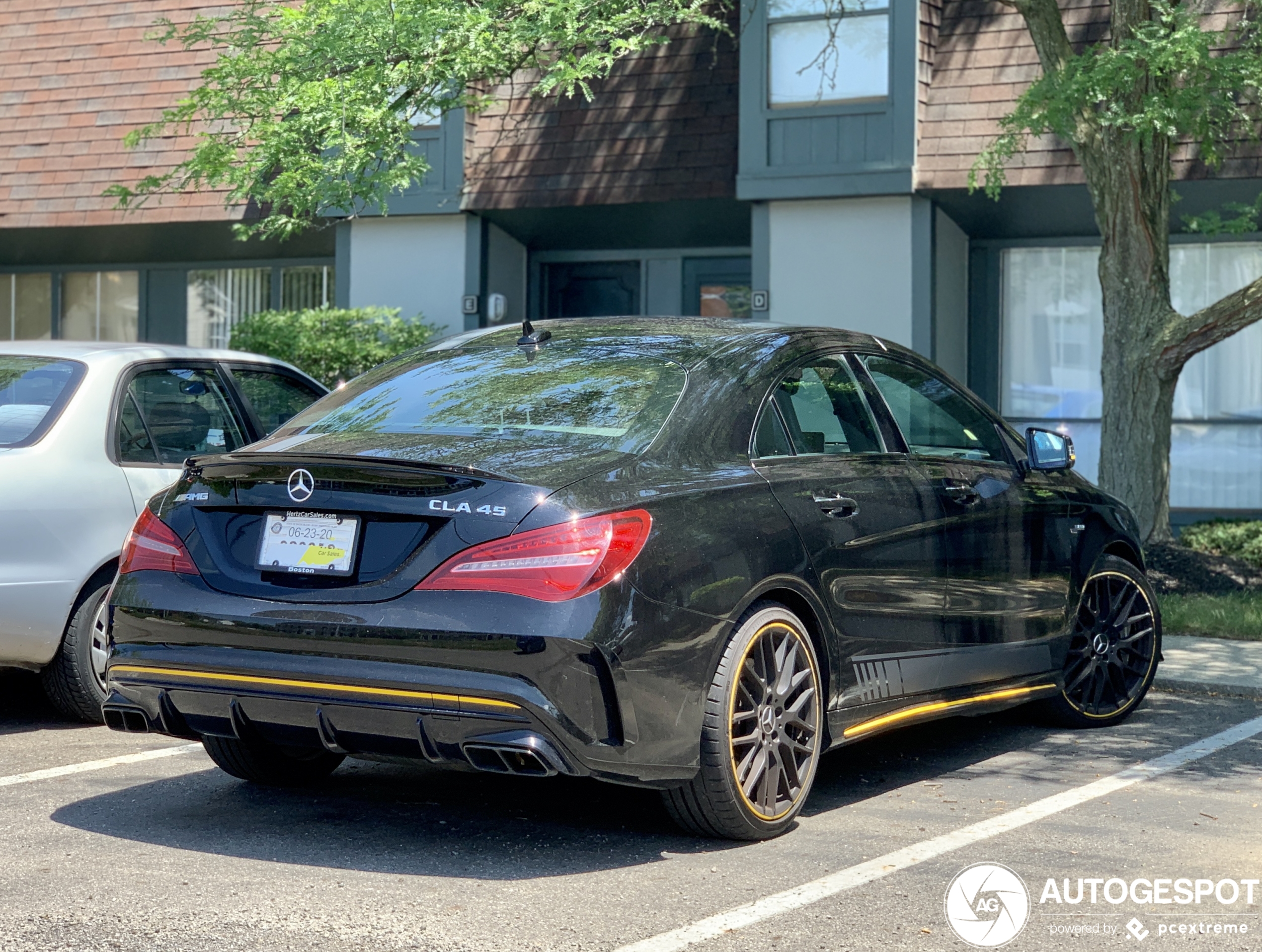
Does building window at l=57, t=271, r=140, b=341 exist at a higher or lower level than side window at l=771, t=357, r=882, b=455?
higher

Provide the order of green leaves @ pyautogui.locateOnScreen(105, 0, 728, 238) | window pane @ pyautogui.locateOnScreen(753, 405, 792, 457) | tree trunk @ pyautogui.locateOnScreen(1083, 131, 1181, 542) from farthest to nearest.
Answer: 1. tree trunk @ pyautogui.locateOnScreen(1083, 131, 1181, 542)
2. green leaves @ pyautogui.locateOnScreen(105, 0, 728, 238)
3. window pane @ pyautogui.locateOnScreen(753, 405, 792, 457)

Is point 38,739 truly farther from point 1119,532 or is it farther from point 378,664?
point 1119,532

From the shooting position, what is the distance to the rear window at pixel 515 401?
4891mm

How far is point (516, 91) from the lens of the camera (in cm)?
1623

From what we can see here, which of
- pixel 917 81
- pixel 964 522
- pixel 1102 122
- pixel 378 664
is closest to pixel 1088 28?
pixel 917 81

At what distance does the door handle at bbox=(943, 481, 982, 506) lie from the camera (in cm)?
594

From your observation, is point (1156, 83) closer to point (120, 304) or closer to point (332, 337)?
point (332, 337)

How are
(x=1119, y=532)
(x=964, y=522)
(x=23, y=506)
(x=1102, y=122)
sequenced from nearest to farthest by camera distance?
(x=964, y=522)
(x=23, y=506)
(x=1119, y=532)
(x=1102, y=122)

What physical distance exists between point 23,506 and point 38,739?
98 cm

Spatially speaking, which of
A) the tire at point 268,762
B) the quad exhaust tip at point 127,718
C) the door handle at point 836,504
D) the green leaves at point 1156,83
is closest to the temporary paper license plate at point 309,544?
the quad exhaust tip at point 127,718

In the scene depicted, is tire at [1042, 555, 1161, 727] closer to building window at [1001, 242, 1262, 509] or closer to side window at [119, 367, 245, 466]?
side window at [119, 367, 245, 466]

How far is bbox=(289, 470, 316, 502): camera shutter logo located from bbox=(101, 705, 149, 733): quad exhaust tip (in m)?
0.83

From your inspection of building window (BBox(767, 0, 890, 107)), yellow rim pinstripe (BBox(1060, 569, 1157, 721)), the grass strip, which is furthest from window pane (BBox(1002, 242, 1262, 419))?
yellow rim pinstripe (BBox(1060, 569, 1157, 721))

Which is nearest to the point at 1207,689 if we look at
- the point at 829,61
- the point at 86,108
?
the point at 829,61
